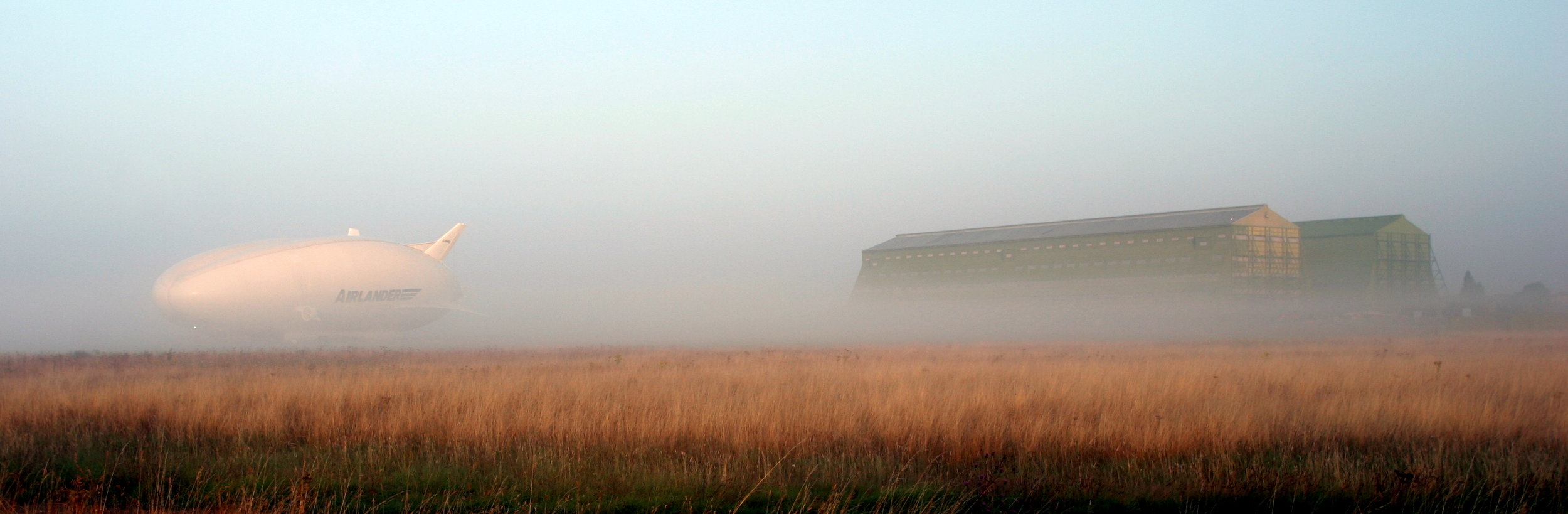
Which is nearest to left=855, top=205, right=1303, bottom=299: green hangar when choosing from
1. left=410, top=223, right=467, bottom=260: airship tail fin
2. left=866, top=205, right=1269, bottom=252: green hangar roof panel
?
left=866, top=205, right=1269, bottom=252: green hangar roof panel

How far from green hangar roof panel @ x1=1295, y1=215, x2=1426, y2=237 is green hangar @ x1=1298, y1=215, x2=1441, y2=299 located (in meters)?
0.03

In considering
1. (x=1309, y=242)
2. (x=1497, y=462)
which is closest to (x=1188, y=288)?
(x=1309, y=242)

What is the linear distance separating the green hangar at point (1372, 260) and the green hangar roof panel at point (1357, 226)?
0.03 m

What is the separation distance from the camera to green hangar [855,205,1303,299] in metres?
49.8

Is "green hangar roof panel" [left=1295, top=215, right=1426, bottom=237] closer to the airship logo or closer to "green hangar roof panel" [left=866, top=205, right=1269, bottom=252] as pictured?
"green hangar roof panel" [left=866, top=205, right=1269, bottom=252]

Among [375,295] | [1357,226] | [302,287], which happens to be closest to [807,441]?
[302,287]

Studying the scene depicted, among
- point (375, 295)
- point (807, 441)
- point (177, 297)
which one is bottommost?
point (807, 441)

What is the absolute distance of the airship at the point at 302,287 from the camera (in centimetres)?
3766

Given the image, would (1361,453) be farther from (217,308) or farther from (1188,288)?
(1188,288)

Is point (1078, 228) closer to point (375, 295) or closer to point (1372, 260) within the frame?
point (1372, 260)

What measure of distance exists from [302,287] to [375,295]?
11.4 feet

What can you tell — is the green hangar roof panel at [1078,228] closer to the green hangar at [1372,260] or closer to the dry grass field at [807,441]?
the green hangar at [1372,260]

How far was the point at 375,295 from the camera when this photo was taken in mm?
42844

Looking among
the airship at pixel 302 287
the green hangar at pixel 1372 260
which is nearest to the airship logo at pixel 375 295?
the airship at pixel 302 287
